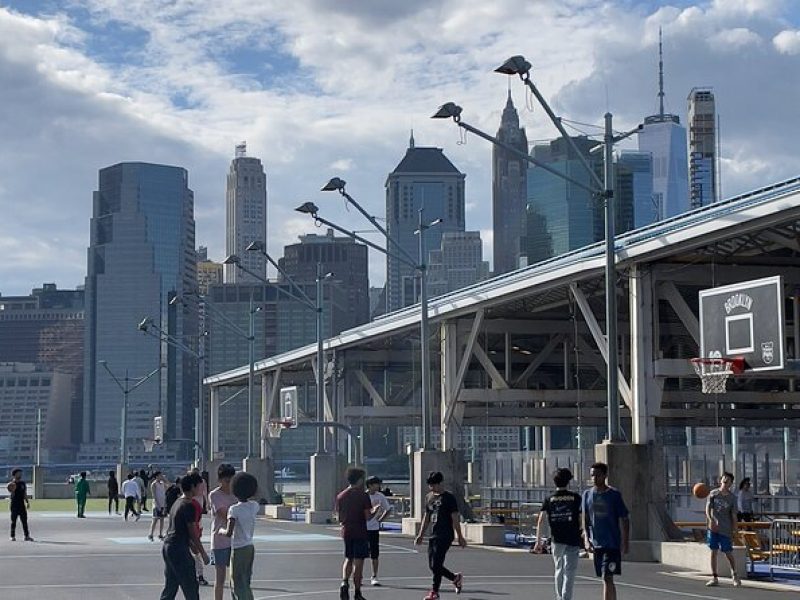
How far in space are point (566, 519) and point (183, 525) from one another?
4.12 m

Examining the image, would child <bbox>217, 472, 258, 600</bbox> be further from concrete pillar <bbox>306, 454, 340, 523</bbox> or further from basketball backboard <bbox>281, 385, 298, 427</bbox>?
basketball backboard <bbox>281, 385, 298, 427</bbox>

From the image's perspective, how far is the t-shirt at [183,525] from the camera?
605 inches

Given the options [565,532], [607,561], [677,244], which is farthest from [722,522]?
[677,244]

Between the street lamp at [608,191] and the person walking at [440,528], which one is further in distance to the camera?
the street lamp at [608,191]

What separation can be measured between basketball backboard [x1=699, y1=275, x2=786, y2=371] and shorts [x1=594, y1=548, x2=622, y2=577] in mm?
9331

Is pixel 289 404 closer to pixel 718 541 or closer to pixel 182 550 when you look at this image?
pixel 718 541

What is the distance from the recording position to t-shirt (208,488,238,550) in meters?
16.7

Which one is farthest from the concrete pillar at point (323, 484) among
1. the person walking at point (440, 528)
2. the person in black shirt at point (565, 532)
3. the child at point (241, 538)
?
the child at point (241, 538)

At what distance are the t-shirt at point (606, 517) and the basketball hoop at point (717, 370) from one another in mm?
10456

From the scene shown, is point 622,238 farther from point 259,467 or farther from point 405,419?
point 405,419

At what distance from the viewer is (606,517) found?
53.5 ft

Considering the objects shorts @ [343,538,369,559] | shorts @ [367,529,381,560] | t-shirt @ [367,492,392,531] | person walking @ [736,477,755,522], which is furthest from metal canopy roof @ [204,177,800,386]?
shorts @ [343,538,369,559]

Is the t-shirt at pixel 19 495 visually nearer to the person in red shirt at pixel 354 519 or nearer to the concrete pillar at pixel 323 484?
the concrete pillar at pixel 323 484

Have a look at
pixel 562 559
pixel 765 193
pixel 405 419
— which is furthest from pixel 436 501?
pixel 405 419
